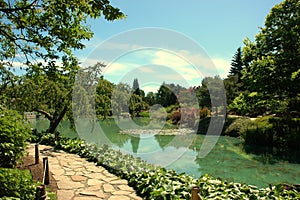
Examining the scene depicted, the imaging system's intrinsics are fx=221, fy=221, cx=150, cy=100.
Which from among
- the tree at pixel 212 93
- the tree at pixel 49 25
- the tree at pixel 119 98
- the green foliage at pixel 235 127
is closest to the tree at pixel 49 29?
the tree at pixel 49 25

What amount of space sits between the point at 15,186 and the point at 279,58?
41.6ft

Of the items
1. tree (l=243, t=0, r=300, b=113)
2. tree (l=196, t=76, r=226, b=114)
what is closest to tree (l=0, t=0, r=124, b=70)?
tree (l=243, t=0, r=300, b=113)

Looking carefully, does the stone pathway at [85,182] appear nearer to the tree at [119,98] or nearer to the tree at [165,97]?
the tree at [119,98]

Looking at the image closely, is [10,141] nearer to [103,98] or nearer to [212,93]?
[103,98]

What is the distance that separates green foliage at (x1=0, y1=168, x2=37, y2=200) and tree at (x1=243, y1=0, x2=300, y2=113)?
11.6 metres

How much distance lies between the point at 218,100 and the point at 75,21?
18.7 m

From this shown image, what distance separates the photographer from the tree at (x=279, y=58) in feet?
Result: 37.1

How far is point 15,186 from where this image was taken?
253 centimetres

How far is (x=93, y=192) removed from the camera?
392 centimetres

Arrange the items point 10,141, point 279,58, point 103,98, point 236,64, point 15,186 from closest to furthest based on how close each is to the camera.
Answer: point 15,186 < point 10,141 < point 103,98 < point 279,58 < point 236,64

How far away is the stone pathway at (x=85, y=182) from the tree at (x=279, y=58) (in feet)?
32.7

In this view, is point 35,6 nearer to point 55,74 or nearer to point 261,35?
point 55,74

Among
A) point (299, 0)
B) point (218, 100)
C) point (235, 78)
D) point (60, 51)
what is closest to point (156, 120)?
point (218, 100)

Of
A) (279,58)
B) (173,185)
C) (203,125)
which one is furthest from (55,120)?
(203,125)
